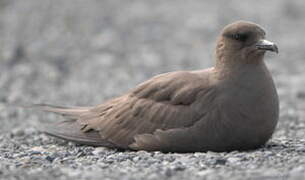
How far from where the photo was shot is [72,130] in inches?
359

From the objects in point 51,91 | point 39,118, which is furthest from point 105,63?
point 39,118

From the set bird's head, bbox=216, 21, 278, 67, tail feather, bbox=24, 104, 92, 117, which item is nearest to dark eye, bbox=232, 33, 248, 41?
bird's head, bbox=216, 21, 278, 67

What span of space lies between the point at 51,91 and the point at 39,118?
209 centimetres

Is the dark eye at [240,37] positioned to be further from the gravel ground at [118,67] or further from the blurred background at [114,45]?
the blurred background at [114,45]

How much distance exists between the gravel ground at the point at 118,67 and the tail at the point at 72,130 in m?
0.12

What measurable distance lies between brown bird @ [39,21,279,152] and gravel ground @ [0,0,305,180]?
0.20 meters

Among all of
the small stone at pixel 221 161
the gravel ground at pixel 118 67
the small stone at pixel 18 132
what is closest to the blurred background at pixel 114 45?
the gravel ground at pixel 118 67

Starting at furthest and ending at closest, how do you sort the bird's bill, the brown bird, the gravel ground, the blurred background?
the blurred background
the bird's bill
the brown bird
the gravel ground

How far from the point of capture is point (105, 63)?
1577cm

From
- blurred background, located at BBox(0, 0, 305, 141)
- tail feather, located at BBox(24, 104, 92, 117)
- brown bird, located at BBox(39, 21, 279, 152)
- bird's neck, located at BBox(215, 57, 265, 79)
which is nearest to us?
brown bird, located at BBox(39, 21, 279, 152)

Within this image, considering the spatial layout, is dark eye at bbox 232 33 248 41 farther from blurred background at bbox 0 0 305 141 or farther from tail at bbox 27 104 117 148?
blurred background at bbox 0 0 305 141

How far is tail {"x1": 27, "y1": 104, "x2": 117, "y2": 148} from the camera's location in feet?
28.7

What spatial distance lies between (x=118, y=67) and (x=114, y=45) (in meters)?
1.49

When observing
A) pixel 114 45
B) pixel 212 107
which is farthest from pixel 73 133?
pixel 114 45
